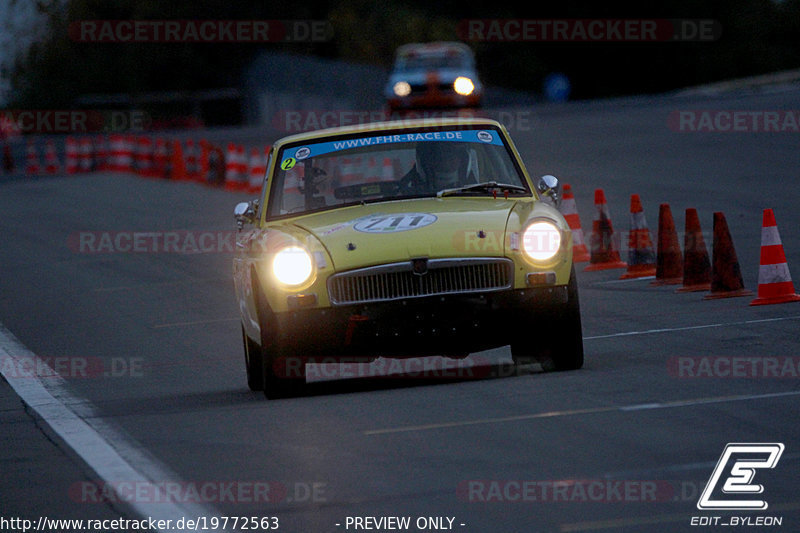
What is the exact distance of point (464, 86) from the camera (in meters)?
41.4

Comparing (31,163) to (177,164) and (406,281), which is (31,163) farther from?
(406,281)

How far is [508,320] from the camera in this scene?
370 inches

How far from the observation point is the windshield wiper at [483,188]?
33.8ft

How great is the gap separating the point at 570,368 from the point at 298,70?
51.9 m

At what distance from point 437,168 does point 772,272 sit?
128 inches

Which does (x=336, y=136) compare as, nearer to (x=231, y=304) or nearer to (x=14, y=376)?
(x=14, y=376)

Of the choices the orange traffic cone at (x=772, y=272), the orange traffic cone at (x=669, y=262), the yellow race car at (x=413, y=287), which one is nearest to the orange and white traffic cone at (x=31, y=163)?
the orange traffic cone at (x=669, y=262)

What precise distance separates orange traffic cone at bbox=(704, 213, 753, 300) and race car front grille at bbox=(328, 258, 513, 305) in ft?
13.5
